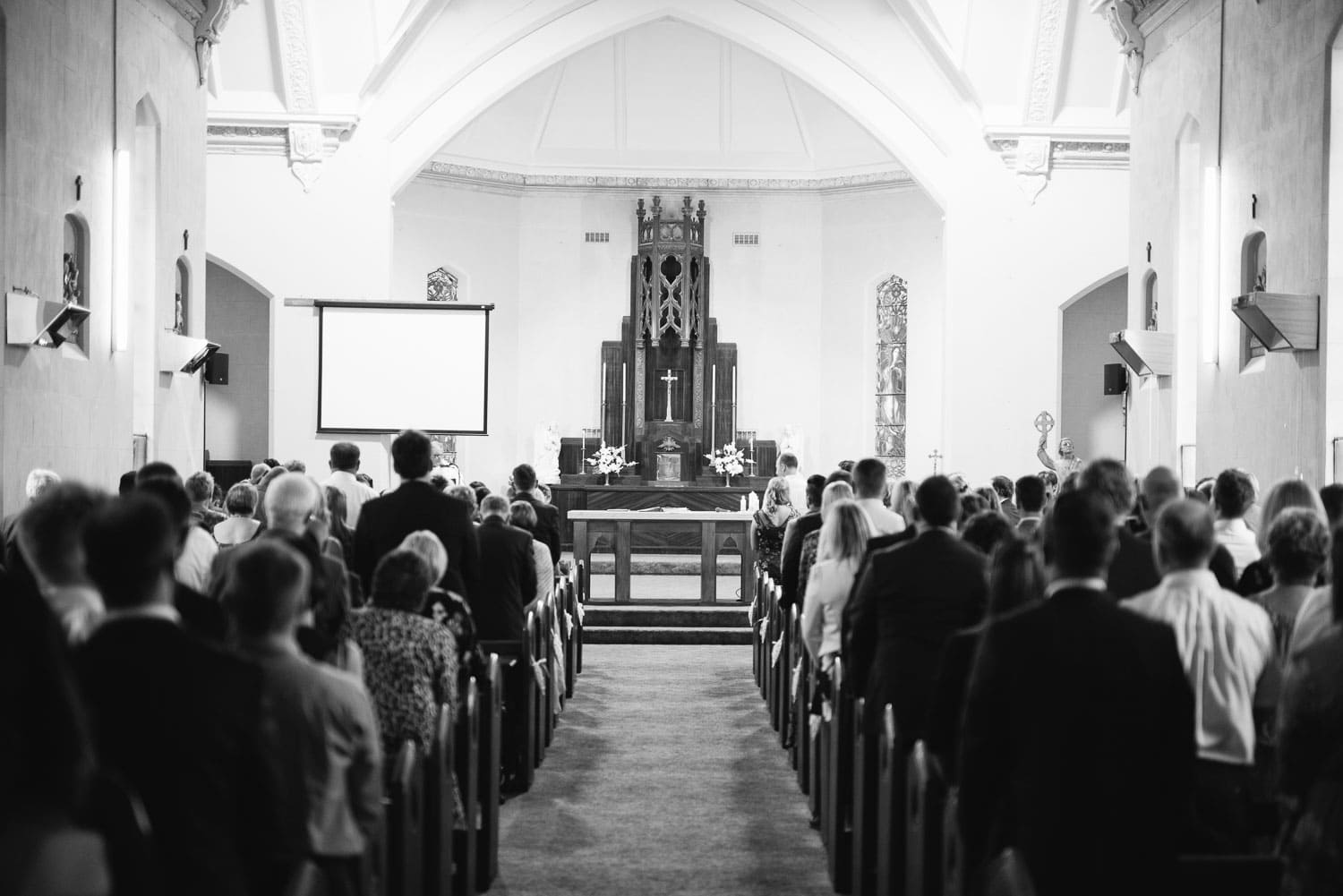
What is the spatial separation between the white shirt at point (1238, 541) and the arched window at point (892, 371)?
15807 mm

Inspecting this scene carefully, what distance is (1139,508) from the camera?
22.7 feet

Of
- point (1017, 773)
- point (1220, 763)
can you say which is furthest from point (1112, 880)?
point (1220, 763)

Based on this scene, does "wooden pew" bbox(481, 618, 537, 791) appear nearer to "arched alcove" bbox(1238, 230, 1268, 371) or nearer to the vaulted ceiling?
"arched alcove" bbox(1238, 230, 1268, 371)

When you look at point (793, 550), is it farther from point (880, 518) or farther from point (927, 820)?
point (927, 820)

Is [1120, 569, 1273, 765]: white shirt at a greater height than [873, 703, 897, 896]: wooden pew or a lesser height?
greater

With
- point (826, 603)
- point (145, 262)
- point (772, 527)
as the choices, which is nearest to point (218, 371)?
point (145, 262)

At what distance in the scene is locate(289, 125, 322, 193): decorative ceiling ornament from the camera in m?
16.4

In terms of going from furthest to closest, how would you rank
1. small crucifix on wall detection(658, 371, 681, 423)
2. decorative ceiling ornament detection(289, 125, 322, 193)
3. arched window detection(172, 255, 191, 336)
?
small crucifix on wall detection(658, 371, 681, 423)
decorative ceiling ornament detection(289, 125, 322, 193)
arched window detection(172, 255, 191, 336)

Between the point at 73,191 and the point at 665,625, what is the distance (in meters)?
5.61

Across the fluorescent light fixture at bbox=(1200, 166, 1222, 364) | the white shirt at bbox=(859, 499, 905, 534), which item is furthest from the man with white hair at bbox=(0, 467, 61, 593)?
the fluorescent light fixture at bbox=(1200, 166, 1222, 364)

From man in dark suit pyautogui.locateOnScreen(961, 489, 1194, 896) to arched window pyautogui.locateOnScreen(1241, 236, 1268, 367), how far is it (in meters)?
8.03

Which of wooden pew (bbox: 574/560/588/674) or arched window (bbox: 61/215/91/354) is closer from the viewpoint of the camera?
arched window (bbox: 61/215/91/354)

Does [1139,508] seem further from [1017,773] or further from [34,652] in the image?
[34,652]

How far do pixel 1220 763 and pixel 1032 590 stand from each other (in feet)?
2.71
